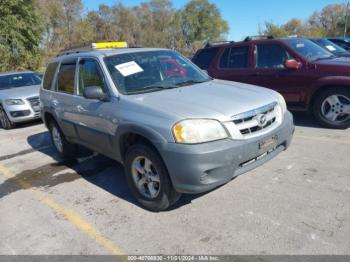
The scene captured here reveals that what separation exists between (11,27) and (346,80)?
62.8 feet

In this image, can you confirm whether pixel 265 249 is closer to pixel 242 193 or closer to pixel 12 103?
pixel 242 193

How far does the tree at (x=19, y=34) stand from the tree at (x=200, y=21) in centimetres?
5642

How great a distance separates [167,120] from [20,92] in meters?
7.26

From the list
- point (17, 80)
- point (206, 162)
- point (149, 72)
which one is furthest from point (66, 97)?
point (17, 80)

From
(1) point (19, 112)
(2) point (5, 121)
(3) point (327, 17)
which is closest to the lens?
(1) point (19, 112)

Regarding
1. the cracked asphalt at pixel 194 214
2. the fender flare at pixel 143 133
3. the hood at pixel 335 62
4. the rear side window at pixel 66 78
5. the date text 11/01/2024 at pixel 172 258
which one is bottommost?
the date text 11/01/2024 at pixel 172 258

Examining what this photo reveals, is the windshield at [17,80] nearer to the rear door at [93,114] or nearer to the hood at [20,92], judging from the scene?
the hood at [20,92]

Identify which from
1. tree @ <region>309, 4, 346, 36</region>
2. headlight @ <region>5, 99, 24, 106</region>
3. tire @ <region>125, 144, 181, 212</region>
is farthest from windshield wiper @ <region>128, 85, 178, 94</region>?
tree @ <region>309, 4, 346, 36</region>

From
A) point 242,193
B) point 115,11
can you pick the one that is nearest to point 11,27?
point 242,193

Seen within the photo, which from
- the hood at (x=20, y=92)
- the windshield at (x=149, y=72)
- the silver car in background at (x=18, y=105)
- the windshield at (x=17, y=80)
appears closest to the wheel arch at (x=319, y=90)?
the windshield at (x=149, y=72)

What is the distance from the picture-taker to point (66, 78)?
524 cm

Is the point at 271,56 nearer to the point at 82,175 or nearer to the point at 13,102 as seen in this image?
the point at 82,175

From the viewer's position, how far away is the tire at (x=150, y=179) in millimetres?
3467

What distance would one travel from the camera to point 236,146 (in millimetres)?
3291
